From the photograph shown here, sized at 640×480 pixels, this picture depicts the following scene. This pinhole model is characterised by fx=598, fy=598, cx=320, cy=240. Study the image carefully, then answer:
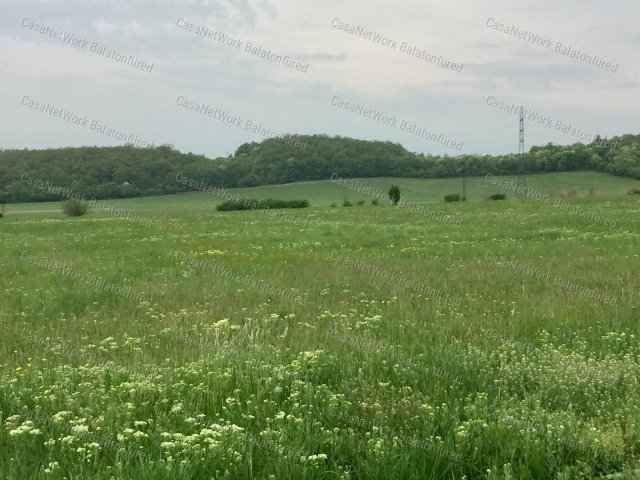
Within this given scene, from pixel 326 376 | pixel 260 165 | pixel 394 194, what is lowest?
pixel 394 194

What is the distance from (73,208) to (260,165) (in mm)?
46675

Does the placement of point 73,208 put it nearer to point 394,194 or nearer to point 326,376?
point 394,194

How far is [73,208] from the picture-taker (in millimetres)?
70438

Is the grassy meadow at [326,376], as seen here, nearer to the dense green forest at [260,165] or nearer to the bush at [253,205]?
the bush at [253,205]

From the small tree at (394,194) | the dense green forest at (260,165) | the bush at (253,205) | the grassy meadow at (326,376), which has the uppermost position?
the dense green forest at (260,165)

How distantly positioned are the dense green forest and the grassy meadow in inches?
3268

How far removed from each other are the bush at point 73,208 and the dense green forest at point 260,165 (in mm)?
17691

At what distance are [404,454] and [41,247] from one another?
2523cm

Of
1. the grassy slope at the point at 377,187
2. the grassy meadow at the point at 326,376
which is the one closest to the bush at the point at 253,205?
the grassy slope at the point at 377,187

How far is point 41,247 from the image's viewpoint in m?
26.1

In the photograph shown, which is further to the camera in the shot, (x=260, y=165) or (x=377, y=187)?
(x=260, y=165)

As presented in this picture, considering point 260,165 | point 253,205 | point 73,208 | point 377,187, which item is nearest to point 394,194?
point 253,205

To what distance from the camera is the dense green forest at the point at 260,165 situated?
90.9 metres

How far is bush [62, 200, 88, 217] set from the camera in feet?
231
